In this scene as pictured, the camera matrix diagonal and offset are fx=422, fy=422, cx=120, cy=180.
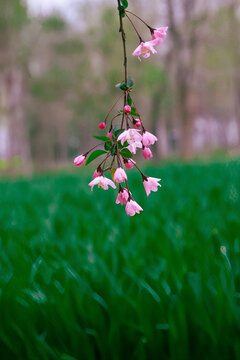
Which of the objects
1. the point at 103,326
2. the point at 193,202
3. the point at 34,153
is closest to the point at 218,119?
the point at 34,153

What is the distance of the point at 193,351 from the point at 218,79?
860 inches

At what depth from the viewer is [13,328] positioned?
1.60m

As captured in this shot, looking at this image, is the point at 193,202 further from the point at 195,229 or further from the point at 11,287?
the point at 11,287

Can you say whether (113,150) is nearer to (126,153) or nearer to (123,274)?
(126,153)

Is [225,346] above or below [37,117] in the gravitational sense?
above

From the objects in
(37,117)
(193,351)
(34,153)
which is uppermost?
(193,351)

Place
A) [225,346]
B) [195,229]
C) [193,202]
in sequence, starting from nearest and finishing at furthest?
[225,346], [195,229], [193,202]

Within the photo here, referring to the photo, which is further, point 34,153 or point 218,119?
point 218,119

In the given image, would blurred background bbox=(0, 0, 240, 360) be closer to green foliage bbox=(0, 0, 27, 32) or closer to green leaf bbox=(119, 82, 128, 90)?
green leaf bbox=(119, 82, 128, 90)

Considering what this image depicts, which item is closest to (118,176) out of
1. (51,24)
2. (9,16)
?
(9,16)

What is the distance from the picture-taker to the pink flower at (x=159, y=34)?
0.53 m

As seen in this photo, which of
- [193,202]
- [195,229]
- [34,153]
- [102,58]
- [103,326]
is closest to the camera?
[103,326]

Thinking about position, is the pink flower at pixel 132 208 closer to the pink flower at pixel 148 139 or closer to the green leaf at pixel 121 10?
the pink flower at pixel 148 139

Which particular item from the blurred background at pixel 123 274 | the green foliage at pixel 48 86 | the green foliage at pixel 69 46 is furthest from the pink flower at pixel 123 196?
the green foliage at pixel 48 86
